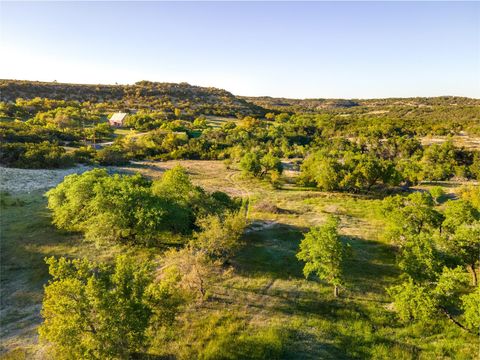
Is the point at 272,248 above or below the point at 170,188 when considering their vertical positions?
below

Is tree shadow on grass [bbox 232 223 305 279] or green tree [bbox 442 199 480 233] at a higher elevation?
green tree [bbox 442 199 480 233]

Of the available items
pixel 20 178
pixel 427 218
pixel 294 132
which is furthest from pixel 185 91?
pixel 427 218

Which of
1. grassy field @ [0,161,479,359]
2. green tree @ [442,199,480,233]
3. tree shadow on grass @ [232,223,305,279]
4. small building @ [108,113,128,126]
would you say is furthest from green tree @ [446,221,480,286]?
small building @ [108,113,128,126]

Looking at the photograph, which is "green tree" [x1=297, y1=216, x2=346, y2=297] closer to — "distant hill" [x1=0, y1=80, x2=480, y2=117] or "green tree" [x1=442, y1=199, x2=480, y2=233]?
"green tree" [x1=442, y1=199, x2=480, y2=233]

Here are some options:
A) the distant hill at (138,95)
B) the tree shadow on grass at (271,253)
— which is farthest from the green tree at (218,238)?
the distant hill at (138,95)

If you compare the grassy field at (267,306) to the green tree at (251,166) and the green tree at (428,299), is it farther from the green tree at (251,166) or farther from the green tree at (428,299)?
the green tree at (251,166)

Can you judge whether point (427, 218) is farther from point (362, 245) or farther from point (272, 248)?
point (272, 248)
